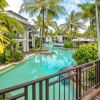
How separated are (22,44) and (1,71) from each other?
39.0 feet

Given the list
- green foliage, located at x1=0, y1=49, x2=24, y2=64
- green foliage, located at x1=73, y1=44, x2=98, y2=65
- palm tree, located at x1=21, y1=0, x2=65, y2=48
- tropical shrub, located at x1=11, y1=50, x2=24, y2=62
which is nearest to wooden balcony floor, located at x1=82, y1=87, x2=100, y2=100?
green foliage, located at x1=73, y1=44, x2=98, y2=65

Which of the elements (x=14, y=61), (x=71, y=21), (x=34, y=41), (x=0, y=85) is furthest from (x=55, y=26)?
(x=0, y=85)

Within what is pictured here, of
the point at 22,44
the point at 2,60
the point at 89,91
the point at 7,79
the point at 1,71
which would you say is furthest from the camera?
the point at 22,44

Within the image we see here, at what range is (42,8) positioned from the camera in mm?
26641

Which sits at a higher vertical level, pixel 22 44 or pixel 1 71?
pixel 22 44

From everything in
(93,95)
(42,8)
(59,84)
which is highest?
(42,8)

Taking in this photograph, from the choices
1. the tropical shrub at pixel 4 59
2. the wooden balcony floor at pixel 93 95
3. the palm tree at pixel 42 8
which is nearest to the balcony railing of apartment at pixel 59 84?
the wooden balcony floor at pixel 93 95

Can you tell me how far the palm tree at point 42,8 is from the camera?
2642 centimetres

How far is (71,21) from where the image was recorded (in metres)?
38.8

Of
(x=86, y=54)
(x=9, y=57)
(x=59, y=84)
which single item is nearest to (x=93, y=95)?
(x=59, y=84)

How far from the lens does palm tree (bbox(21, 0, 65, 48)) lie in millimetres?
26422

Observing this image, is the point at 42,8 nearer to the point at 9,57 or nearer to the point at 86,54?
the point at 9,57

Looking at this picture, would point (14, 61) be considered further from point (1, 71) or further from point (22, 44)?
point (22, 44)

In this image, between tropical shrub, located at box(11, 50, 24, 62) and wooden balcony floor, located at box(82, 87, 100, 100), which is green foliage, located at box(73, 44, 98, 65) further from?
tropical shrub, located at box(11, 50, 24, 62)
